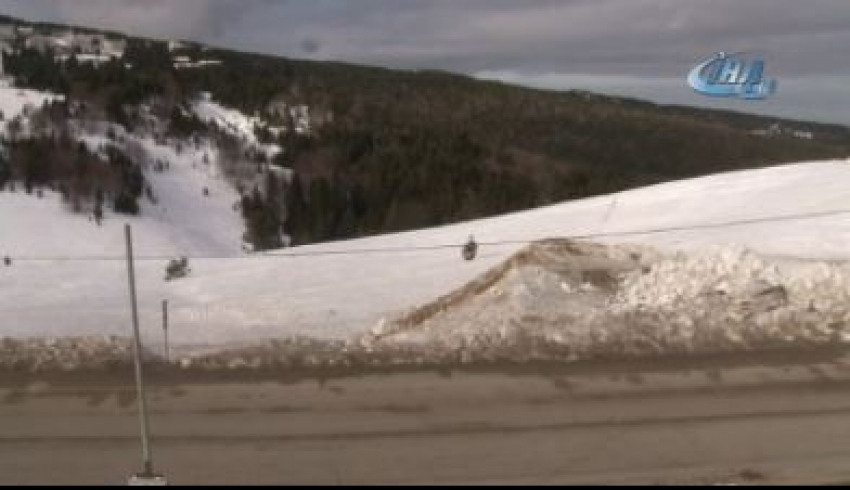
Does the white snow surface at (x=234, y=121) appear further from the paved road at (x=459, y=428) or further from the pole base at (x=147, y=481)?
the pole base at (x=147, y=481)

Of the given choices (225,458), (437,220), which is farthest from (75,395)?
(437,220)

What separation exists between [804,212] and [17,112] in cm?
5440

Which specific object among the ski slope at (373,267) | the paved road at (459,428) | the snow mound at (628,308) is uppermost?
the ski slope at (373,267)

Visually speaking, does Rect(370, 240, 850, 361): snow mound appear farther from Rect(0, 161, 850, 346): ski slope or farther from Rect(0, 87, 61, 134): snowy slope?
A: Rect(0, 87, 61, 134): snowy slope

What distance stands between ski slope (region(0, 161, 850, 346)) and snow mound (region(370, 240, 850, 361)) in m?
1.70

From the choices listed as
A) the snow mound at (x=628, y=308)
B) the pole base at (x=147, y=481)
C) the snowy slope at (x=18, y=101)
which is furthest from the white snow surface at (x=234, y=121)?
the pole base at (x=147, y=481)

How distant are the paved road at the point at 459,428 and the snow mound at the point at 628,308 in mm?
1107

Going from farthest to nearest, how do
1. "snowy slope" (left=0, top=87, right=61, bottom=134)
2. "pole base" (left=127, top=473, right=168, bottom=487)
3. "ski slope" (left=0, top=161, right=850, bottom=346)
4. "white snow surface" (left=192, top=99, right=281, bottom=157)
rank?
"white snow surface" (left=192, top=99, right=281, bottom=157)
"snowy slope" (left=0, top=87, right=61, bottom=134)
"ski slope" (left=0, top=161, right=850, bottom=346)
"pole base" (left=127, top=473, right=168, bottom=487)

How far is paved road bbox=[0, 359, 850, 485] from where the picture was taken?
9445 millimetres

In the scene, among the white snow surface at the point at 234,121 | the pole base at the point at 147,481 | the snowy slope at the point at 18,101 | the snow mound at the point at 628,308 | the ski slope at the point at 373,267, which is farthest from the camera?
the white snow surface at the point at 234,121

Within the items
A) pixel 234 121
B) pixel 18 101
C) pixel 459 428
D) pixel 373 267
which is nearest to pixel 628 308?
pixel 459 428

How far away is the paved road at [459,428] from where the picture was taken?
9.45 m

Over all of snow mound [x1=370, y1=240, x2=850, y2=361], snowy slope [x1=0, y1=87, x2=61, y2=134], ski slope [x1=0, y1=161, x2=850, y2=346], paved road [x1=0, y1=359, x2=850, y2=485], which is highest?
snowy slope [x1=0, y1=87, x2=61, y2=134]

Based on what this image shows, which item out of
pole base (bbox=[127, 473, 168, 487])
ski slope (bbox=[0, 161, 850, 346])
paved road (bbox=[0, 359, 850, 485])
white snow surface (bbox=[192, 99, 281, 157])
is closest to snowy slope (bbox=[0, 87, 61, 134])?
white snow surface (bbox=[192, 99, 281, 157])
